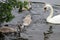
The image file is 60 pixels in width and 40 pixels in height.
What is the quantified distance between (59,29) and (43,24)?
3.40 feet

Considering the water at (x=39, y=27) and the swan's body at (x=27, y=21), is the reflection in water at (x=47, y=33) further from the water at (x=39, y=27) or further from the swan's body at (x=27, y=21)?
the swan's body at (x=27, y=21)

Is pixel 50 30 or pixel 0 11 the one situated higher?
pixel 0 11

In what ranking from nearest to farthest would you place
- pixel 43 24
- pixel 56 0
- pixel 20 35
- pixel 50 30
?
pixel 20 35 < pixel 50 30 < pixel 43 24 < pixel 56 0

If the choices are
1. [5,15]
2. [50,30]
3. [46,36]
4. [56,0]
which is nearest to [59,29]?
[50,30]

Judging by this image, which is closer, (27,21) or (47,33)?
(47,33)

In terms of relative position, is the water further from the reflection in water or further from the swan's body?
the swan's body

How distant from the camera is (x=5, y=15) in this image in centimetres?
1099

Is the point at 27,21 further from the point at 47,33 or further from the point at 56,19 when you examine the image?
the point at 47,33

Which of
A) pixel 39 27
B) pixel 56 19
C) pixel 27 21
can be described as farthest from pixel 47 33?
pixel 56 19

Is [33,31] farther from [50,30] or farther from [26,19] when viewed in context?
[26,19]

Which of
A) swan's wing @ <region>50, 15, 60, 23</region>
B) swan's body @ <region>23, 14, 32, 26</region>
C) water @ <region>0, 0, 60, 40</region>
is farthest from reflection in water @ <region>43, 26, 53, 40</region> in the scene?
swan's wing @ <region>50, 15, 60, 23</region>

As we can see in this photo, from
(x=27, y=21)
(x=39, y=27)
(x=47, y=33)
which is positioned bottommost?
(x=47, y=33)

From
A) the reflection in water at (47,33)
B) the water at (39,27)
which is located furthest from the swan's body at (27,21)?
the reflection in water at (47,33)

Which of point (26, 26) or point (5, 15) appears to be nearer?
point (5, 15)
